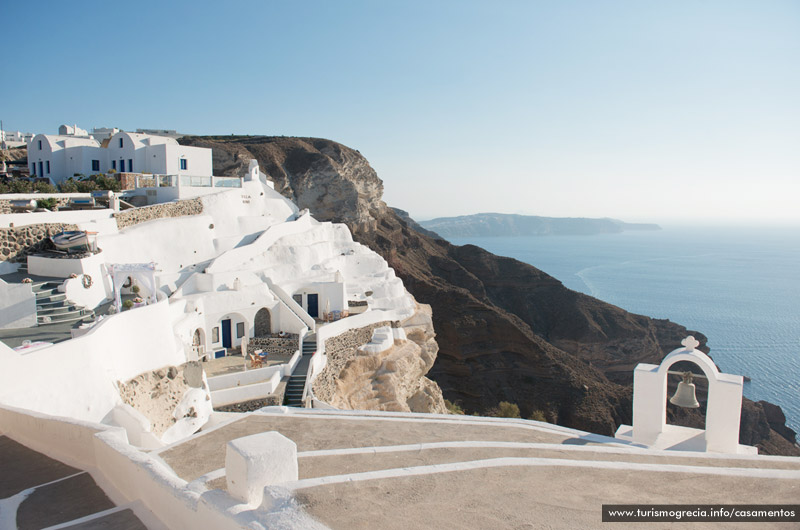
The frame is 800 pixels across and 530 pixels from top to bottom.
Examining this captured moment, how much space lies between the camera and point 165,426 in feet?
37.4

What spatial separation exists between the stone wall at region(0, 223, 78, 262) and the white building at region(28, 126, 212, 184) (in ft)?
35.4

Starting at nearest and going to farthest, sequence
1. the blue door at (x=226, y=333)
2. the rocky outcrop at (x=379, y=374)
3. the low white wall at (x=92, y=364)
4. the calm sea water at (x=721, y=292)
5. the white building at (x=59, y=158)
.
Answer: the low white wall at (x=92, y=364)
the blue door at (x=226, y=333)
the rocky outcrop at (x=379, y=374)
the white building at (x=59, y=158)
the calm sea water at (x=721, y=292)

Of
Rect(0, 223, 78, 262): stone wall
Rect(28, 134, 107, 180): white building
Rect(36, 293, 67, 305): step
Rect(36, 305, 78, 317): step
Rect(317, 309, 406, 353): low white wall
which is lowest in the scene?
Rect(317, 309, 406, 353): low white wall

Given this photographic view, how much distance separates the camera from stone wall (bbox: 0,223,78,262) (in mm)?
15125

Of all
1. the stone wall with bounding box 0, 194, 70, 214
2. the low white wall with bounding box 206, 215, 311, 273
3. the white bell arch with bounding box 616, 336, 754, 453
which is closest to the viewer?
the white bell arch with bounding box 616, 336, 754, 453

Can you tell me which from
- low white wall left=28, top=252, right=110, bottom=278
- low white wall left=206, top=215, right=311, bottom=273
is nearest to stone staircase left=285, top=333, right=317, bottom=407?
low white wall left=206, top=215, right=311, bottom=273

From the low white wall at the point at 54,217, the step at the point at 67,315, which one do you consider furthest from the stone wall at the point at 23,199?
the step at the point at 67,315

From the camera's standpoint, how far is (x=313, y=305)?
72.1ft

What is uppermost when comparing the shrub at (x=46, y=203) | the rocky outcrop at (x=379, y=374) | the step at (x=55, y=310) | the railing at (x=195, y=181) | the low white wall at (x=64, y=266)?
the railing at (x=195, y=181)

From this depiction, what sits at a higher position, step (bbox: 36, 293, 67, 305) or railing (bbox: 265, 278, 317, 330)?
step (bbox: 36, 293, 67, 305)

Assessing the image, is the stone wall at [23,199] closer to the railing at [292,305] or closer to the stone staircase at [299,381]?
the railing at [292,305]

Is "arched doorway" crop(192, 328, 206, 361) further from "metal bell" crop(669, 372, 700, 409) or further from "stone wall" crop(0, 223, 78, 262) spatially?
"metal bell" crop(669, 372, 700, 409)

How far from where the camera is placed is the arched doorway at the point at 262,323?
62.3 ft

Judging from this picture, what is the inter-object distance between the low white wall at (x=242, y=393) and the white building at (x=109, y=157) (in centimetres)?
1614
